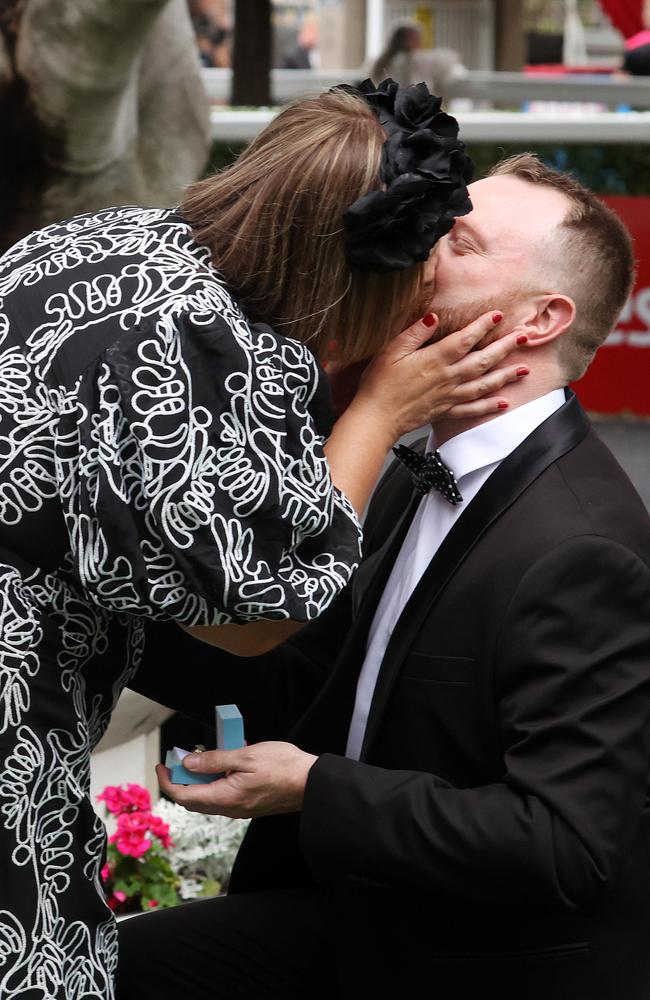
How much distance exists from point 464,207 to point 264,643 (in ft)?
2.28

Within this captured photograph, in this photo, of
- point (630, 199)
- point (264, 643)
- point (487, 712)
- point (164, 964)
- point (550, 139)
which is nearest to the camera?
point (264, 643)

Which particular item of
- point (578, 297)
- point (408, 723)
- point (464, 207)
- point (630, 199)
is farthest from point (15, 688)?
point (630, 199)

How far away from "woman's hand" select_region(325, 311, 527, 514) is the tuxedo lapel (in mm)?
105

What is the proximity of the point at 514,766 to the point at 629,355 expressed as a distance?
6.52 meters

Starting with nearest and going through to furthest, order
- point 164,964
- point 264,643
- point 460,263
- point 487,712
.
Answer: point 264,643, point 487,712, point 460,263, point 164,964

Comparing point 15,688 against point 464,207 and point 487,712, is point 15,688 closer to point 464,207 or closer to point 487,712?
point 487,712

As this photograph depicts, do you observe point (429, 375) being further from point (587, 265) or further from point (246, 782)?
point (246, 782)

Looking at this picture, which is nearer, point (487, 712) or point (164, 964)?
point (487, 712)

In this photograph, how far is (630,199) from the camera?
8.15m

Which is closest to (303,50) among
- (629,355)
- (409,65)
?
(409,65)

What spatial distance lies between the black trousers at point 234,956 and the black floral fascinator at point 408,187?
1.29 m

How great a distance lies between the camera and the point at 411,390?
206 centimetres

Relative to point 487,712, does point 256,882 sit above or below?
below

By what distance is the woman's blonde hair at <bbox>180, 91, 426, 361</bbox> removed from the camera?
5.77 ft
